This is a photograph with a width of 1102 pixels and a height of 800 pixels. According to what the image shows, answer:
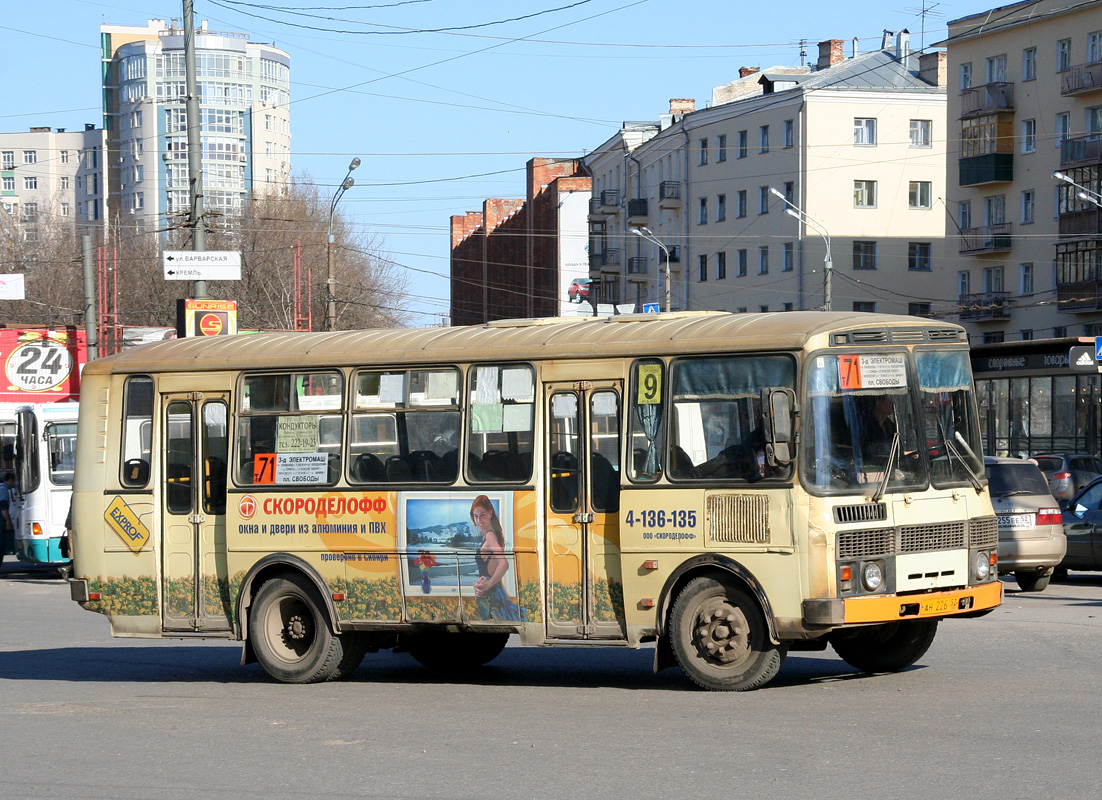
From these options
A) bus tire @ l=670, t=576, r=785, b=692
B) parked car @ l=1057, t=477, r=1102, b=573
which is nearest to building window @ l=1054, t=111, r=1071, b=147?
parked car @ l=1057, t=477, r=1102, b=573

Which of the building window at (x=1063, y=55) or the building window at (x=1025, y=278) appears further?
the building window at (x=1025, y=278)

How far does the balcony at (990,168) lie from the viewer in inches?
2489

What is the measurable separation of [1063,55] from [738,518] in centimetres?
5535

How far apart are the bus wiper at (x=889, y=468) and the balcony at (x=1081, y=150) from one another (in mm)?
51315

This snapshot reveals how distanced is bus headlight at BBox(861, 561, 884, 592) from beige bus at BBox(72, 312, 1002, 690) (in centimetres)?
2

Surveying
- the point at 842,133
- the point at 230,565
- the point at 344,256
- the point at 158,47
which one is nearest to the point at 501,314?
the point at 344,256

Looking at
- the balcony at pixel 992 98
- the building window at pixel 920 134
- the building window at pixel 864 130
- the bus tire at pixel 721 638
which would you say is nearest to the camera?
the bus tire at pixel 721 638

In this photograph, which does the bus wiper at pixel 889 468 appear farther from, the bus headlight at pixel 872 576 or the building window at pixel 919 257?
the building window at pixel 919 257

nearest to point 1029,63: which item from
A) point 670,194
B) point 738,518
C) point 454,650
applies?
point 670,194

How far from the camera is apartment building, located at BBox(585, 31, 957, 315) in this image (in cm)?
7125

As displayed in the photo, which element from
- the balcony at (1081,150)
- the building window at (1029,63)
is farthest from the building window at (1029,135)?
the balcony at (1081,150)

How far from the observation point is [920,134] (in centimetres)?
7331

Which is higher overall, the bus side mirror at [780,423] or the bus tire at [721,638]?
the bus side mirror at [780,423]

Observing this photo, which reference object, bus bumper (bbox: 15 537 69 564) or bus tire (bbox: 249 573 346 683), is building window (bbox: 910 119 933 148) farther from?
bus tire (bbox: 249 573 346 683)
